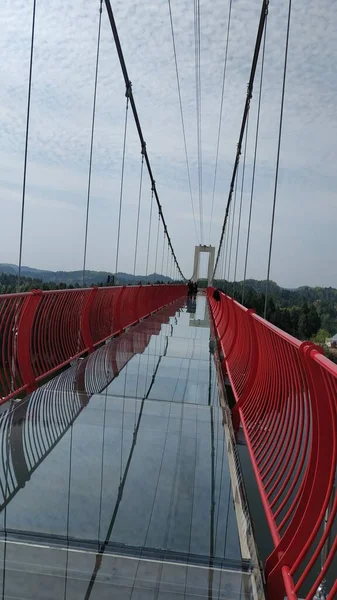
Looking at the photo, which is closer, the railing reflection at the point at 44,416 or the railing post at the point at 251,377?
the railing reflection at the point at 44,416

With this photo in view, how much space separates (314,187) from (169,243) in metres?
30.5

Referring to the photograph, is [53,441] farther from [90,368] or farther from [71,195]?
[71,195]

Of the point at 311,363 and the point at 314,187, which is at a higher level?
the point at 314,187

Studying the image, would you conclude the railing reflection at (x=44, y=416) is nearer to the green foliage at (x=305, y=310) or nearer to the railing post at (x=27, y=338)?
the railing post at (x=27, y=338)

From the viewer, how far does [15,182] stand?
54.3ft

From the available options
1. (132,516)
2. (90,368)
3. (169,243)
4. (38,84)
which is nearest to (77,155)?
(38,84)

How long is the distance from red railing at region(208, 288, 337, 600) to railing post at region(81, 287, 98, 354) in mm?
3585

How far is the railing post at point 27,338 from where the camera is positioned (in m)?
5.02

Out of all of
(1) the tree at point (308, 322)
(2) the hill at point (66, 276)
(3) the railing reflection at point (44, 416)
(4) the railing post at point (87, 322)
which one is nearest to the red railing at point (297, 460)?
(3) the railing reflection at point (44, 416)

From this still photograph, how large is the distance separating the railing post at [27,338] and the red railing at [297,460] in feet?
5.94

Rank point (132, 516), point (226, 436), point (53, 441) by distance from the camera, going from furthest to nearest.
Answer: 1. point (226, 436)
2. point (53, 441)
3. point (132, 516)

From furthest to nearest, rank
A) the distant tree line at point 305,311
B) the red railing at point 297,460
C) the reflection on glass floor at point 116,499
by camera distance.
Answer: the distant tree line at point 305,311 → the reflection on glass floor at point 116,499 → the red railing at point 297,460

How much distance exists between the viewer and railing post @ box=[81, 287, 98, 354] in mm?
7672

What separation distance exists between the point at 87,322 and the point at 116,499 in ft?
16.4
